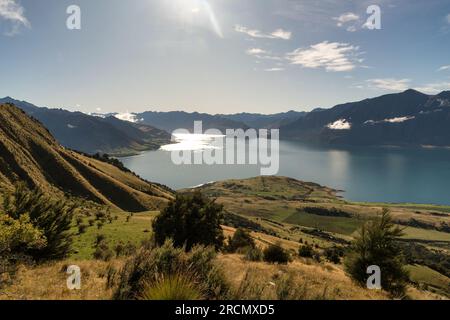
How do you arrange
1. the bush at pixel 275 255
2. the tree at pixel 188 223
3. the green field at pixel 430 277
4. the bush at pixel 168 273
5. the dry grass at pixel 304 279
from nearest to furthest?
the bush at pixel 168 273, the dry grass at pixel 304 279, the bush at pixel 275 255, the tree at pixel 188 223, the green field at pixel 430 277

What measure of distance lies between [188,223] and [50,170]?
7143 cm

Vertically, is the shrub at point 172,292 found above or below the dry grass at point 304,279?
above

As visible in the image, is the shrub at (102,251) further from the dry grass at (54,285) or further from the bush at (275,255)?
the bush at (275,255)

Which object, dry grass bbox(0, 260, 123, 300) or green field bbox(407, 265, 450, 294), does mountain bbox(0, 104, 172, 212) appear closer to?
dry grass bbox(0, 260, 123, 300)

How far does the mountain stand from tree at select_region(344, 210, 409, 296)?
69911 millimetres

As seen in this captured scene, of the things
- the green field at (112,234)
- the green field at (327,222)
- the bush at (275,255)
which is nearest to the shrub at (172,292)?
the bush at (275,255)

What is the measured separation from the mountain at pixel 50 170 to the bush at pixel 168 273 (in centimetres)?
7095

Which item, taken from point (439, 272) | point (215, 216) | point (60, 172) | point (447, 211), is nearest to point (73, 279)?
point (215, 216)

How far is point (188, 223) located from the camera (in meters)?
29.6

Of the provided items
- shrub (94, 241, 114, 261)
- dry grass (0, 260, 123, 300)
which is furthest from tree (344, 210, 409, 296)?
shrub (94, 241, 114, 261)

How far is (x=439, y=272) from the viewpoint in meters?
85.2

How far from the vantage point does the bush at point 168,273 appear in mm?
10445

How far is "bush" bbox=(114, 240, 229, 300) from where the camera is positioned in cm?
1045
